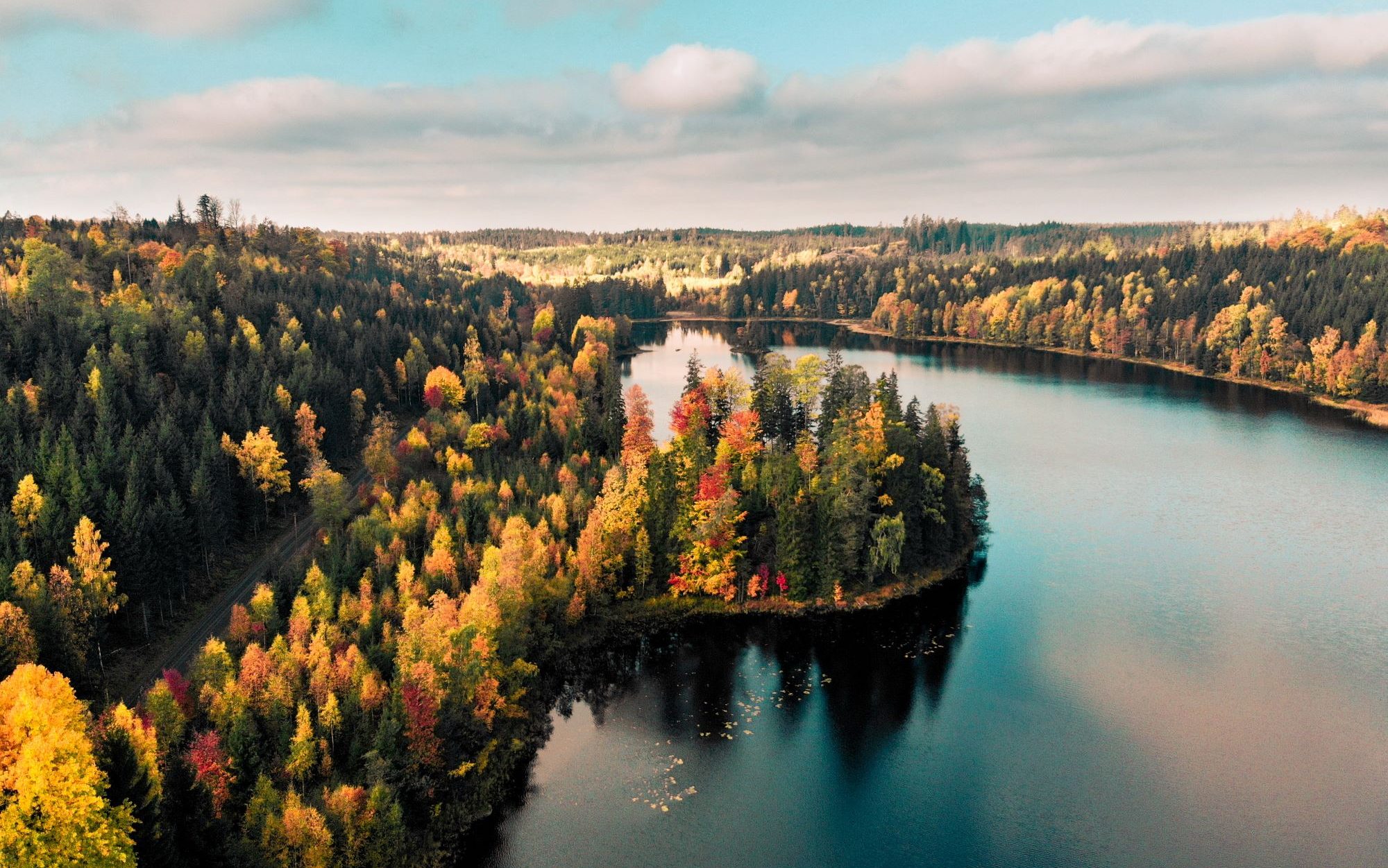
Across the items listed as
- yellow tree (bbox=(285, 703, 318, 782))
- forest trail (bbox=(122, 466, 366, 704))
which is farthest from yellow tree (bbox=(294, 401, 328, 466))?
yellow tree (bbox=(285, 703, 318, 782))

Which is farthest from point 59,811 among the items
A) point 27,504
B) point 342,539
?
point 27,504

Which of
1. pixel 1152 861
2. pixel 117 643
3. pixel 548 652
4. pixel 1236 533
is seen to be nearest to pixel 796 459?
pixel 548 652

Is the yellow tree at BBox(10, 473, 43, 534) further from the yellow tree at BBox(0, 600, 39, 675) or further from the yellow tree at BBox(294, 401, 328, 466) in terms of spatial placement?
the yellow tree at BBox(294, 401, 328, 466)

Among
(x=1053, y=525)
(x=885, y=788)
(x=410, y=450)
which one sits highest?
(x=410, y=450)

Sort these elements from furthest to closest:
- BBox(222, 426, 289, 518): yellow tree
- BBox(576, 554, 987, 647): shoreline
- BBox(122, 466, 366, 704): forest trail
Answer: BBox(222, 426, 289, 518): yellow tree < BBox(576, 554, 987, 647): shoreline < BBox(122, 466, 366, 704): forest trail

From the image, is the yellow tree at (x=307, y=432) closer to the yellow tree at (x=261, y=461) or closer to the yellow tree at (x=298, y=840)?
the yellow tree at (x=261, y=461)

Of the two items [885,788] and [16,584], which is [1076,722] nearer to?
[885,788]

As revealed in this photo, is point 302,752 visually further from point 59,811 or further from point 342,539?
point 342,539
